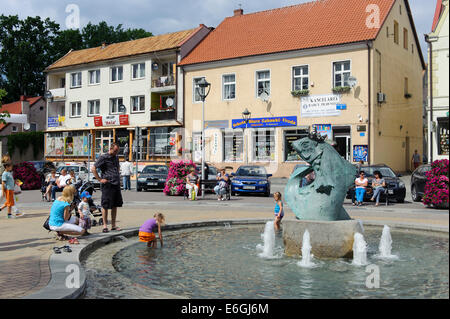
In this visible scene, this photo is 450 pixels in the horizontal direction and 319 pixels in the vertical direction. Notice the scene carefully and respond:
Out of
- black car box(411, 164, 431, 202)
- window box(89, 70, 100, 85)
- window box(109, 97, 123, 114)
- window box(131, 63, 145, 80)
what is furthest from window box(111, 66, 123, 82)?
black car box(411, 164, 431, 202)

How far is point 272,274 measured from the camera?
6.26 m

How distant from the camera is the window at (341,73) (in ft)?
97.3

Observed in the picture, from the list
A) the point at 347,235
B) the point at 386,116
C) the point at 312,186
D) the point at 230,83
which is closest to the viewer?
the point at 347,235

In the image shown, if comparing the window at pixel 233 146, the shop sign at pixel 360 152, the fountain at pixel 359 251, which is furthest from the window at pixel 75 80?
the fountain at pixel 359 251

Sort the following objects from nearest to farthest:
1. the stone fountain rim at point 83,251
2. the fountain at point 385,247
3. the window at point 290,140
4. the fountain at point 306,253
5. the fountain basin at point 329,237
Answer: the stone fountain rim at point 83,251, the fountain at point 306,253, the fountain basin at point 329,237, the fountain at point 385,247, the window at point 290,140

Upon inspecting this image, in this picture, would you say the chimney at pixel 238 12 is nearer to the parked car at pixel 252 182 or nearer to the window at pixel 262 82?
the window at pixel 262 82

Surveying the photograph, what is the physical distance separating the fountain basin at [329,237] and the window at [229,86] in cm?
2785

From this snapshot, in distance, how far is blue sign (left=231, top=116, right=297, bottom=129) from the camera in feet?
104

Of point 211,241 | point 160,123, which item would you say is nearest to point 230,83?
point 160,123

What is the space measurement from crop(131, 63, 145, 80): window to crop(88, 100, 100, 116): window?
5.30 meters

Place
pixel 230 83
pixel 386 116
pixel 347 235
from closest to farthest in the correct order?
pixel 347 235, pixel 386 116, pixel 230 83
